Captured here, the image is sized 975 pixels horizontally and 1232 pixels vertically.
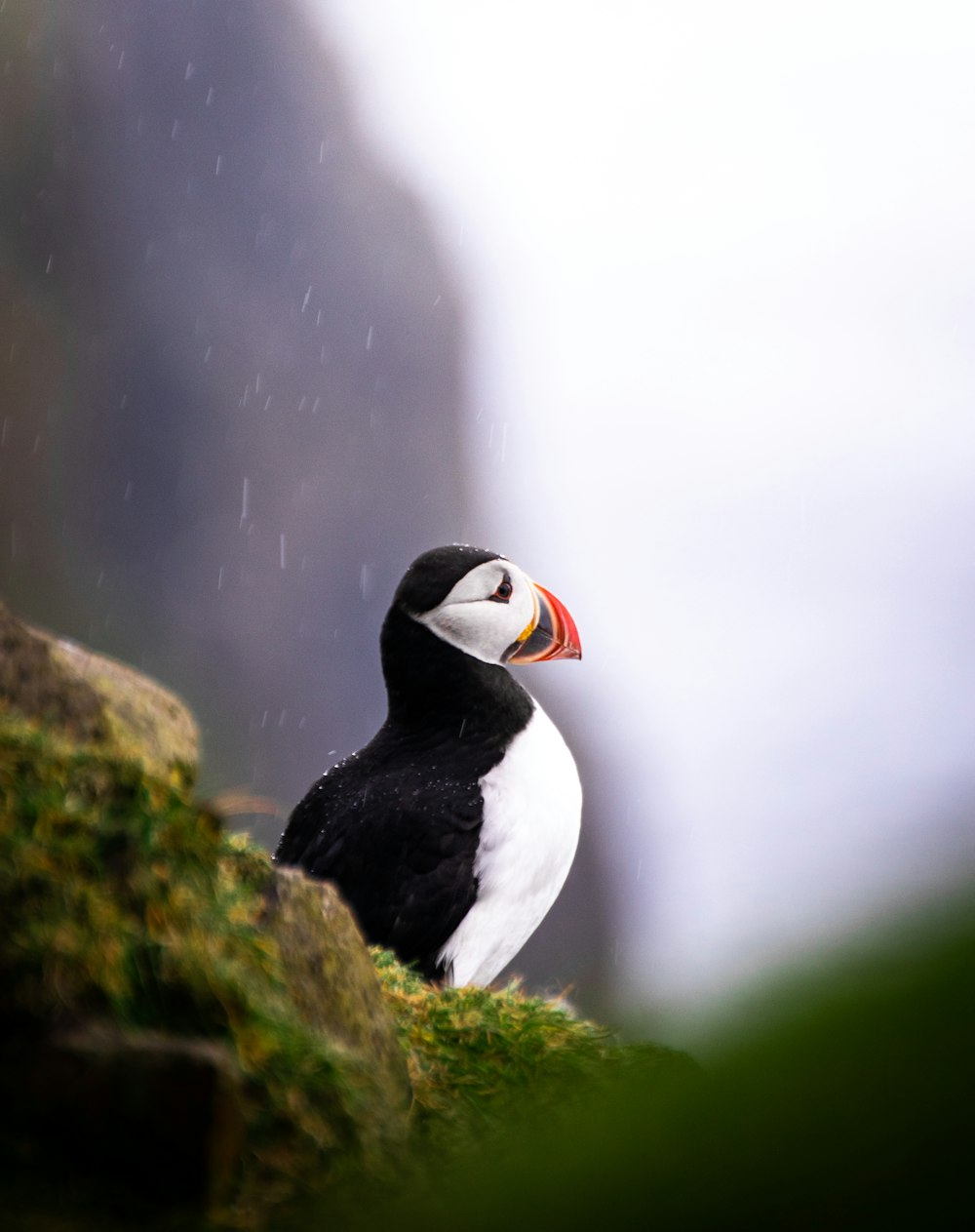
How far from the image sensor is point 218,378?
23156 millimetres

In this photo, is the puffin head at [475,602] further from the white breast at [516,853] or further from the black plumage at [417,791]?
the white breast at [516,853]

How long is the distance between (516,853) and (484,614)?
99 centimetres

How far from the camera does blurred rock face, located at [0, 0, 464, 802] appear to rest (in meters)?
21.7

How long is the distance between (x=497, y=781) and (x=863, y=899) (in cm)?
354

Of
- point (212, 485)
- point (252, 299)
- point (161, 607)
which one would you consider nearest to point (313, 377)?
point (252, 299)

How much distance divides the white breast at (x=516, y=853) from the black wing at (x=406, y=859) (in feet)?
0.19

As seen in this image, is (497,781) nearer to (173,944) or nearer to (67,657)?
(67,657)

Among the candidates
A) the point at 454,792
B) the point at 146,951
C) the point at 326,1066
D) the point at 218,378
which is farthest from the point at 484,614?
the point at 218,378

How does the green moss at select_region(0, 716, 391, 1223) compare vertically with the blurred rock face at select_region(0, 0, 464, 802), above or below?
above

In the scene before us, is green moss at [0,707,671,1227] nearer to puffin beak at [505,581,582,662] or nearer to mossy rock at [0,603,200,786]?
mossy rock at [0,603,200,786]

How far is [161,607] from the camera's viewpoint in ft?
71.4

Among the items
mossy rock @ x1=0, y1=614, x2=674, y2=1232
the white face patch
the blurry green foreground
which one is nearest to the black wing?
the white face patch

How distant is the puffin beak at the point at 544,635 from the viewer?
4.95 meters

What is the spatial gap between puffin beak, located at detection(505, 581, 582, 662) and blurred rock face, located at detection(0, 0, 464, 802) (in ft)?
51.6
